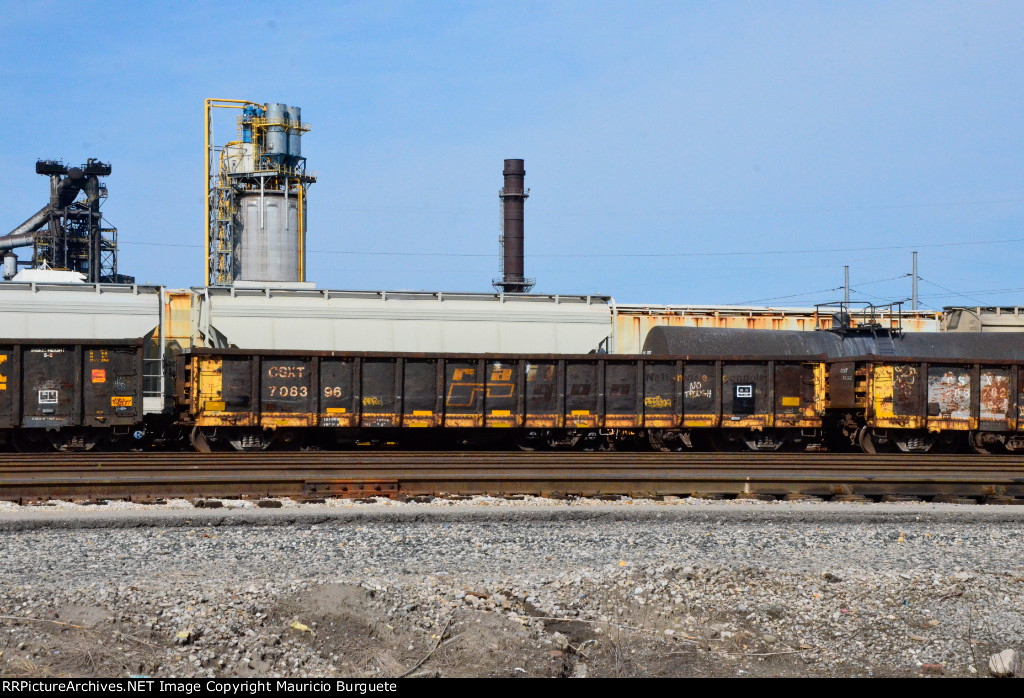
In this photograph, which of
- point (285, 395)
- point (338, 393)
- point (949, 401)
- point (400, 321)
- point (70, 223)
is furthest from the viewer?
point (70, 223)

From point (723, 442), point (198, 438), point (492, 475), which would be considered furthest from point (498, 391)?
point (492, 475)

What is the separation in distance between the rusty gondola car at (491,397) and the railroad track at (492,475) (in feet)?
6.68

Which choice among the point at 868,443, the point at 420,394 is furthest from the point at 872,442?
the point at 420,394

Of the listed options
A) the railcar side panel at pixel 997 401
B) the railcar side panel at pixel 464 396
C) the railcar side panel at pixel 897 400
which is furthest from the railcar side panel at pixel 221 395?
the railcar side panel at pixel 997 401

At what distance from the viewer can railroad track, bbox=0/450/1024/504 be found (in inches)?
470

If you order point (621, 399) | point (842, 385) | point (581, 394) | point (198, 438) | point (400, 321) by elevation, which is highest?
point (400, 321)

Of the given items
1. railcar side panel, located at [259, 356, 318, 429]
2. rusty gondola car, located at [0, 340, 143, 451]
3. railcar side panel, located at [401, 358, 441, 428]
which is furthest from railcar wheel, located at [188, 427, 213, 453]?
railcar side panel, located at [401, 358, 441, 428]

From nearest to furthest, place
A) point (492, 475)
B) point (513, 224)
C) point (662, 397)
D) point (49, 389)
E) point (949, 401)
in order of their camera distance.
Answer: point (492, 475) < point (49, 389) < point (949, 401) < point (662, 397) < point (513, 224)

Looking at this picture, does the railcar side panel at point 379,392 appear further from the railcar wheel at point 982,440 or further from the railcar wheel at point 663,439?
the railcar wheel at point 982,440

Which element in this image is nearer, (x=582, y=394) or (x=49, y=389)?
(x=49, y=389)

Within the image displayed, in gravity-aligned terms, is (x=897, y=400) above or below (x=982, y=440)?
above

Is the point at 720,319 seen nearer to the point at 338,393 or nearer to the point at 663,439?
the point at 663,439

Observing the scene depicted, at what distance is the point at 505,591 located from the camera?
7758mm

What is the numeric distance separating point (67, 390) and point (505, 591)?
1436 cm
